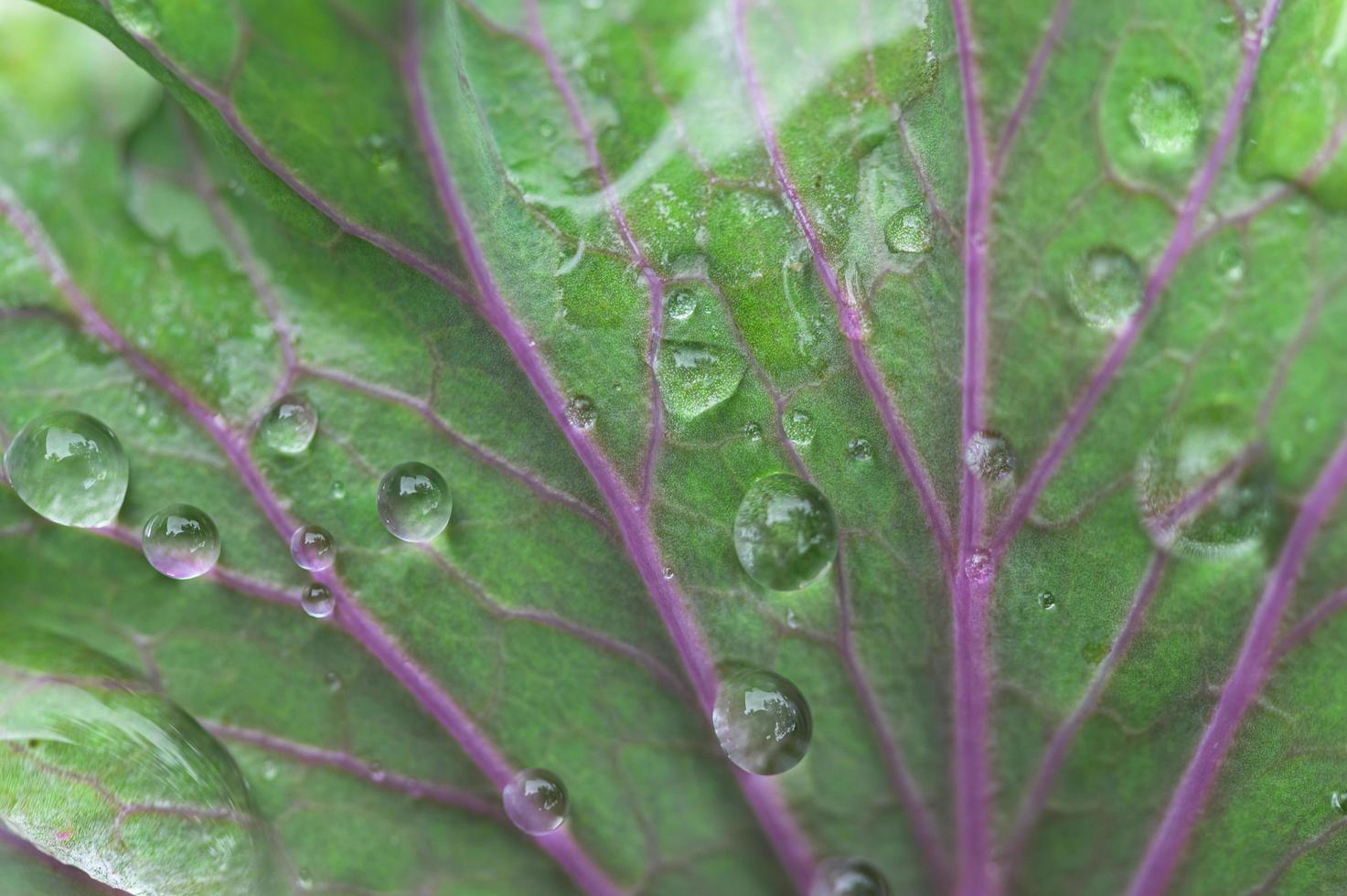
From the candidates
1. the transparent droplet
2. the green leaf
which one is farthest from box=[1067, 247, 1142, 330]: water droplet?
the transparent droplet

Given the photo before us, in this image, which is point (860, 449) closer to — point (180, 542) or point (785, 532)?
point (785, 532)

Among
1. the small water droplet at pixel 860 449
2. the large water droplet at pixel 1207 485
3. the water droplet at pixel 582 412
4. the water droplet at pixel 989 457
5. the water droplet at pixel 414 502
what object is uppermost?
the large water droplet at pixel 1207 485

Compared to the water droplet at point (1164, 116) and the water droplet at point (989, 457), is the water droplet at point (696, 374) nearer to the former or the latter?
the water droplet at point (989, 457)

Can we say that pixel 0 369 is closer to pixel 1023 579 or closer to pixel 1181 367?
pixel 1023 579

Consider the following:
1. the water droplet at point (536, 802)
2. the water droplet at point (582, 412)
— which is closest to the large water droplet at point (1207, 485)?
the water droplet at point (582, 412)

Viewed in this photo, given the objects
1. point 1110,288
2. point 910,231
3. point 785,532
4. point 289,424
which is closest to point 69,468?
point 289,424

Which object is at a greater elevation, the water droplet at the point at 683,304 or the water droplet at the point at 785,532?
the water droplet at the point at 683,304

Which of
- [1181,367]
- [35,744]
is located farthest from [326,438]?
[1181,367]

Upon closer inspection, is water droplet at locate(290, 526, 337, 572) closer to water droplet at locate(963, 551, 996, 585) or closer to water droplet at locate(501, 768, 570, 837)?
water droplet at locate(501, 768, 570, 837)
